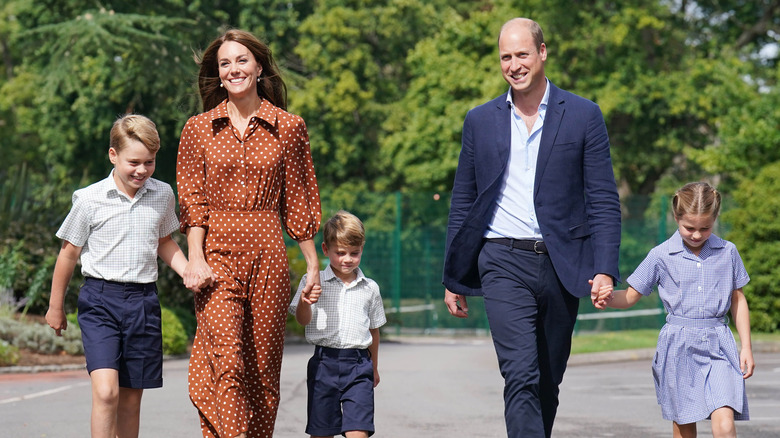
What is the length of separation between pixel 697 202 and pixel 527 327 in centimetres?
115

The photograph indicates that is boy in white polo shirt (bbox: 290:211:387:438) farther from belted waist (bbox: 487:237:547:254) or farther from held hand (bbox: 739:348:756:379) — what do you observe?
held hand (bbox: 739:348:756:379)

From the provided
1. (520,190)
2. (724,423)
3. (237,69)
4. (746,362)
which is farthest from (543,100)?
(724,423)

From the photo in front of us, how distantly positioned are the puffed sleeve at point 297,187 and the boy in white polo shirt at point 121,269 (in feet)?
1.91

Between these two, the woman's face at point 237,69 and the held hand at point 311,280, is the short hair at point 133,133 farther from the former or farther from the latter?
the held hand at point 311,280

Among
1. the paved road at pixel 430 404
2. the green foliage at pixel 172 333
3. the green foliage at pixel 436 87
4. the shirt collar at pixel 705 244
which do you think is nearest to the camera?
the shirt collar at pixel 705 244

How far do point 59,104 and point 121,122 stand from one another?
29314mm

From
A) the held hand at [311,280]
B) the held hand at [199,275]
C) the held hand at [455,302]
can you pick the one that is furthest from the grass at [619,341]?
the held hand at [199,275]

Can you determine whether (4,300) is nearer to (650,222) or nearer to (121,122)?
(121,122)

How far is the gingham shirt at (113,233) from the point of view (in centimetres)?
557

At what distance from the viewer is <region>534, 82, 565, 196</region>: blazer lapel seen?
529 centimetres

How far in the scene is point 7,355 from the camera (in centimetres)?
1216

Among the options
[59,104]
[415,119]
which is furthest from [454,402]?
[59,104]

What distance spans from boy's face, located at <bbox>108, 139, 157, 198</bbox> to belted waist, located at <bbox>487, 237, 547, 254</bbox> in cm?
174

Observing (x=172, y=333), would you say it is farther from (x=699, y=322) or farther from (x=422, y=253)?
(x=699, y=322)
